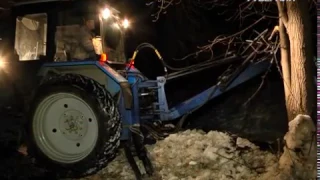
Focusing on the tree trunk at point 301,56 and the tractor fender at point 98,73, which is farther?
the tractor fender at point 98,73

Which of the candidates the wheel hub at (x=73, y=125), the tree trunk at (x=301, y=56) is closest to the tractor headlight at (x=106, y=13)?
the wheel hub at (x=73, y=125)

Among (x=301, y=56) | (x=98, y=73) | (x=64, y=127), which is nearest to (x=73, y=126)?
(x=64, y=127)

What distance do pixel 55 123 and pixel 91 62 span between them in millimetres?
1111

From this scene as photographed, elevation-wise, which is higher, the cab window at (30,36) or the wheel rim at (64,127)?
the cab window at (30,36)

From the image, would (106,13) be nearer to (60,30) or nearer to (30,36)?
(60,30)

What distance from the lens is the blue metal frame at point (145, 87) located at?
6.22 m

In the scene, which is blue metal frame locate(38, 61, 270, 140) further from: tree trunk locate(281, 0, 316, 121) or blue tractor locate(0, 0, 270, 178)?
tree trunk locate(281, 0, 316, 121)

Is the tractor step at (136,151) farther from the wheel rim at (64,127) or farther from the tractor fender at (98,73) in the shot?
the wheel rim at (64,127)

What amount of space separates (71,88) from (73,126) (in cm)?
63

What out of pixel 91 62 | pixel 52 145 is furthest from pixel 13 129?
pixel 91 62

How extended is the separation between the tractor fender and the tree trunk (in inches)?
93.3

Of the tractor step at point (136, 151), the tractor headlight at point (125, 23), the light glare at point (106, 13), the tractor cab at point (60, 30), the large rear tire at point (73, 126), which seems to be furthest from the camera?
the tractor headlight at point (125, 23)

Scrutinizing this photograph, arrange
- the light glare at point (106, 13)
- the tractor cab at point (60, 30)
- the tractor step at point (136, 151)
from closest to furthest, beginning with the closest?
the tractor step at point (136, 151), the tractor cab at point (60, 30), the light glare at point (106, 13)

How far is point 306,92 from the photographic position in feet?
18.4
